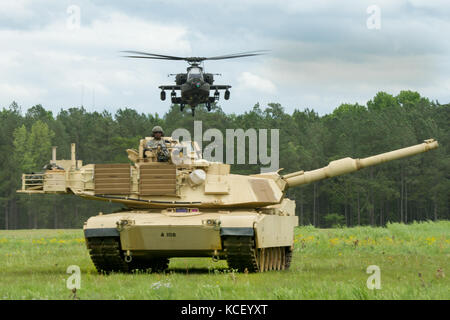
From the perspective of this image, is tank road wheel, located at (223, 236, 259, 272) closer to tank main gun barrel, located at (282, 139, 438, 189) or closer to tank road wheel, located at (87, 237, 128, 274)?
tank road wheel, located at (87, 237, 128, 274)

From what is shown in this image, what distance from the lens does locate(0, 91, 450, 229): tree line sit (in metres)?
87.9

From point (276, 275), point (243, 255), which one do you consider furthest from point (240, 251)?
point (276, 275)

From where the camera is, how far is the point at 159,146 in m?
21.6

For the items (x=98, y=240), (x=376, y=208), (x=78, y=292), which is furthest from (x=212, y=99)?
(x=376, y=208)

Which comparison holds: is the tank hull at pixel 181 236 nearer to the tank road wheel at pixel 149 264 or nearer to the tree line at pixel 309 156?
the tank road wheel at pixel 149 264

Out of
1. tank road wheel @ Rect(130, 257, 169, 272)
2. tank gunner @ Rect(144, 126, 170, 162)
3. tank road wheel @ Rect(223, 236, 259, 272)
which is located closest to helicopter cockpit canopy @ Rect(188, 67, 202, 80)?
tank road wheel @ Rect(130, 257, 169, 272)

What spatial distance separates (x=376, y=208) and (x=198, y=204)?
78.2 metres

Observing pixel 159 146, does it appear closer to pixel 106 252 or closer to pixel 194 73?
pixel 106 252

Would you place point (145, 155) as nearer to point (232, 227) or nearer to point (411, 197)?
point (232, 227)

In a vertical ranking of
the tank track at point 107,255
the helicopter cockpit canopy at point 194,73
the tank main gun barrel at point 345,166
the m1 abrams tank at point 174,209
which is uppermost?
the helicopter cockpit canopy at point 194,73

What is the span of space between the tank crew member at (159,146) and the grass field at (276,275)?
2.85 m

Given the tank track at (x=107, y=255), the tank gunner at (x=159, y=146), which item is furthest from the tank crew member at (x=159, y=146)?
the tank track at (x=107, y=255)

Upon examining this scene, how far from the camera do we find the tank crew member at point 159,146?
2161 cm

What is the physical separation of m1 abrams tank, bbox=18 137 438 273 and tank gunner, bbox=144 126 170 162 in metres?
0.03
